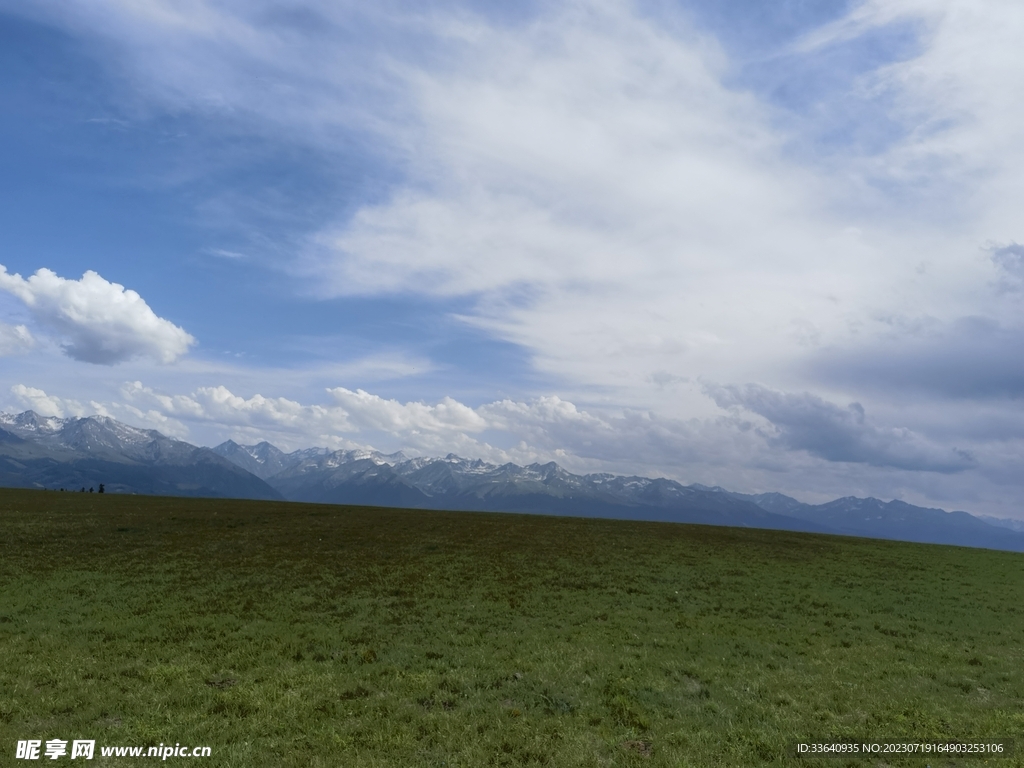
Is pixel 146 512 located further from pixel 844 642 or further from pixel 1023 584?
pixel 1023 584

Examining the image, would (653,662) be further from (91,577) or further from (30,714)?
(91,577)

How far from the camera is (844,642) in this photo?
28.2 meters


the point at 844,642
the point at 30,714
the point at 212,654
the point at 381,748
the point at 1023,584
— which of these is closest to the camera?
the point at 381,748

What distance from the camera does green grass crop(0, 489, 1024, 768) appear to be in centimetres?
1602

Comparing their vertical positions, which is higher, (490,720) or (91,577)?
(490,720)

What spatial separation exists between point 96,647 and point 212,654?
5186 millimetres

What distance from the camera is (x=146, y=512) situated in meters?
74.4

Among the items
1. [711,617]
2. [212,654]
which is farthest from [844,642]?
[212,654]

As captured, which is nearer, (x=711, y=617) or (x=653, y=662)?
(x=653, y=662)

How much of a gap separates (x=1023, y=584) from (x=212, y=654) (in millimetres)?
63996

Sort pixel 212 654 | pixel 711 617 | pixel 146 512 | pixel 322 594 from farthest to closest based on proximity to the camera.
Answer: pixel 146 512, pixel 322 594, pixel 711 617, pixel 212 654

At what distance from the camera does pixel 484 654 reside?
2392cm

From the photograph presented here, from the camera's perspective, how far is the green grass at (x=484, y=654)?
16.0 m

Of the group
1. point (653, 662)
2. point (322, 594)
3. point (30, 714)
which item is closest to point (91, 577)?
point (322, 594)
